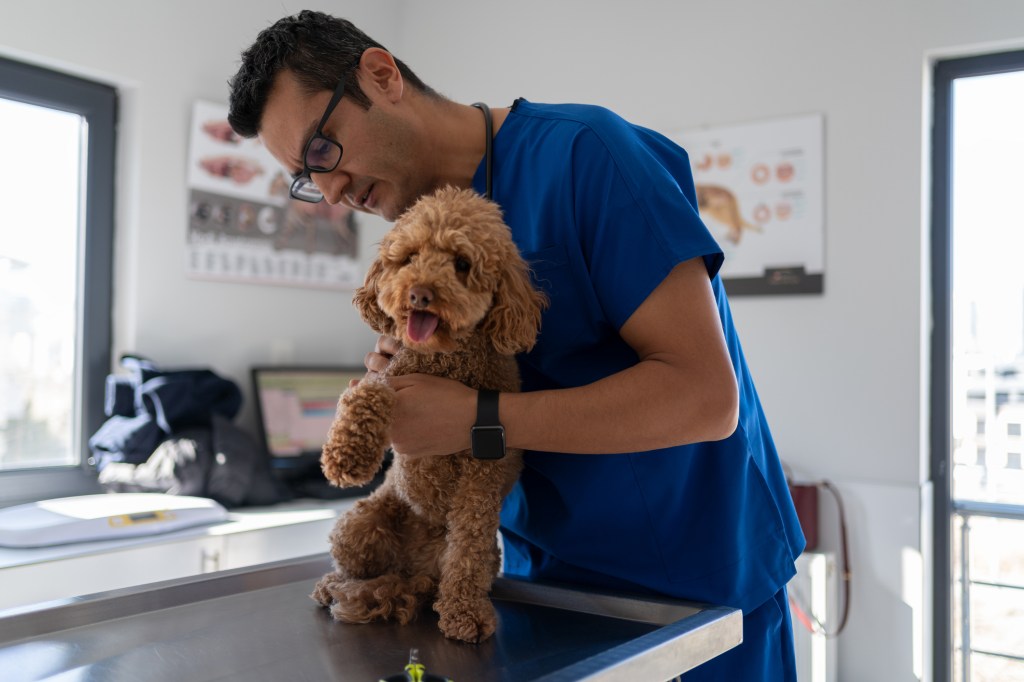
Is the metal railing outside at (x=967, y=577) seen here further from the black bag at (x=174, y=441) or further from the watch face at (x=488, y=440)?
the watch face at (x=488, y=440)

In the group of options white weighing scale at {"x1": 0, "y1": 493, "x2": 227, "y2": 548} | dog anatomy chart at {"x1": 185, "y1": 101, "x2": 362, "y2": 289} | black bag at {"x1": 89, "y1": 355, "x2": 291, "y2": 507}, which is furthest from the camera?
dog anatomy chart at {"x1": 185, "y1": 101, "x2": 362, "y2": 289}

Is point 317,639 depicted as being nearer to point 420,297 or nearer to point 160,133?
point 420,297

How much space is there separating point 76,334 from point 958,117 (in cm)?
292

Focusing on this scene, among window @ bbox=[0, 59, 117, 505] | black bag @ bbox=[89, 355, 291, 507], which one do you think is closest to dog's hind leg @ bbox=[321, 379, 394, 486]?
black bag @ bbox=[89, 355, 291, 507]

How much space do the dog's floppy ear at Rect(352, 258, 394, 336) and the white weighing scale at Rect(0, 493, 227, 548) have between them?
150 cm

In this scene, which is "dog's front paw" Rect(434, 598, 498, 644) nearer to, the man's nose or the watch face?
the watch face

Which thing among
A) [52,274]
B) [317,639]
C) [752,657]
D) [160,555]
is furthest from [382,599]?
[52,274]

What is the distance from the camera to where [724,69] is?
2977 mm

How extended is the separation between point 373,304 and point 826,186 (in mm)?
2206

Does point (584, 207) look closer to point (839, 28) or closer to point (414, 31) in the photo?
point (839, 28)

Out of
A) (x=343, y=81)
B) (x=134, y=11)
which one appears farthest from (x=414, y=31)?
(x=343, y=81)

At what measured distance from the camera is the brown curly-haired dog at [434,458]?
34.8 inches

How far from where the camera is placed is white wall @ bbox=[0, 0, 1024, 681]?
2621 mm

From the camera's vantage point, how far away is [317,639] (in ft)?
3.07
